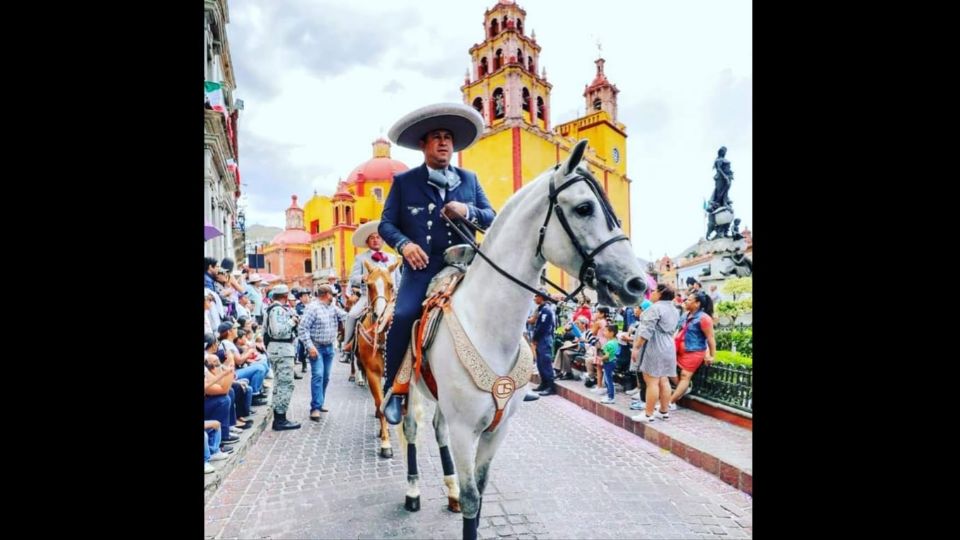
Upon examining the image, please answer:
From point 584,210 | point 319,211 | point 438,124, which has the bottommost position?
point 584,210

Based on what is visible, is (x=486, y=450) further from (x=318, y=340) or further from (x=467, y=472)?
(x=318, y=340)

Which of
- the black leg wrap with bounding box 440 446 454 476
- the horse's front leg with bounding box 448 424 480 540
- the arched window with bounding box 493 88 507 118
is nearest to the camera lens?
the horse's front leg with bounding box 448 424 480 540

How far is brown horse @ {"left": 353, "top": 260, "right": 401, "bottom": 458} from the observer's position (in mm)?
5098

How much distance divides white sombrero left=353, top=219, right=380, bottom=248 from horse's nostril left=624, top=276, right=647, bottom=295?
141 inches

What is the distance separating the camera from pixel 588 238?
208 centimetres

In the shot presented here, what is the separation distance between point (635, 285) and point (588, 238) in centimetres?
30

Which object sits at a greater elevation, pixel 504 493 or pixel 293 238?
pixel 293 238

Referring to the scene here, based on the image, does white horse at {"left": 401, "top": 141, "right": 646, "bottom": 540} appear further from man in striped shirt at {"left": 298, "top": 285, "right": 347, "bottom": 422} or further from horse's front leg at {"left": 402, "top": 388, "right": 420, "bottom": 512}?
man in striped shirt at {"left": 298, "top": 285, "right": 347, "bottom": 422}

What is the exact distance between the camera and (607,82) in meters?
37.8

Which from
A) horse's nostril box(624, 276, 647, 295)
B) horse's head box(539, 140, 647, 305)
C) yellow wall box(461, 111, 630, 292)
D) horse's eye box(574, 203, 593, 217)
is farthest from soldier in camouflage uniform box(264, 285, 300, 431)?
yellow wall box(461, 111, 630, 292)

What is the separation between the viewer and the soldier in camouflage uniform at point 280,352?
246 inches

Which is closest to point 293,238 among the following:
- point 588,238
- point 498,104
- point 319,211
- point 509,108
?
point 319,211
